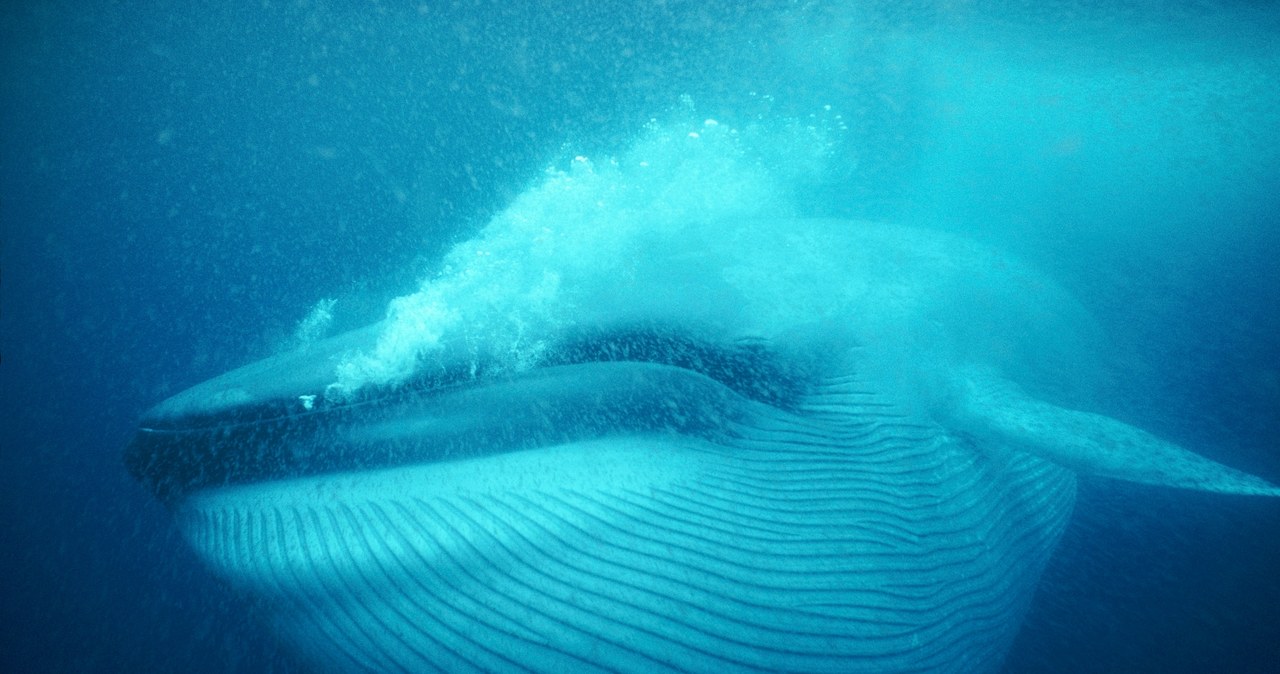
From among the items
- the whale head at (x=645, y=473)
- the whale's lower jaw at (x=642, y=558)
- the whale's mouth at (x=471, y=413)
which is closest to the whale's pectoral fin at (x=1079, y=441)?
the whale head at (x=645, y=473)

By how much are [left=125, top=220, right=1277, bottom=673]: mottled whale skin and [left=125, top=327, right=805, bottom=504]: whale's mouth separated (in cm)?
1

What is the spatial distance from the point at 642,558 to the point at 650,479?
436 mm

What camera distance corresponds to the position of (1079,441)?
267cm

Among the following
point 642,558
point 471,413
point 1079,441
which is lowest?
point 642,558

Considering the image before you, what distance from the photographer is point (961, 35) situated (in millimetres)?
13141

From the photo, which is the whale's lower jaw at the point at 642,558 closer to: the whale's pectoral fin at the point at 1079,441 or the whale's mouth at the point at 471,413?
the whale's mouth at the point at 471,413

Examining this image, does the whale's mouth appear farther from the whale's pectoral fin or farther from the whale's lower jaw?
the whale's pectoral fin

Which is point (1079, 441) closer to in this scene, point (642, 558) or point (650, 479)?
point (650, 479)

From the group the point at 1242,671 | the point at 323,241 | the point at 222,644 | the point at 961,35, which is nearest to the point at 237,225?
the point at 323,241

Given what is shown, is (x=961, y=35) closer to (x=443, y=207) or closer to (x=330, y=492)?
(x=443, y=207)

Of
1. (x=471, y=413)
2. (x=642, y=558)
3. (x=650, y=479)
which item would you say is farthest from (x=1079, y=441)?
(x=471, y=413)

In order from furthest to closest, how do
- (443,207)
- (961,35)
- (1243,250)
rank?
(961,35) < (443,207) < (1243,250)

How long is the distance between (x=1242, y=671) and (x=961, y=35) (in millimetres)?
15400

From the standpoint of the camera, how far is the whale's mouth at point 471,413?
2.65m
